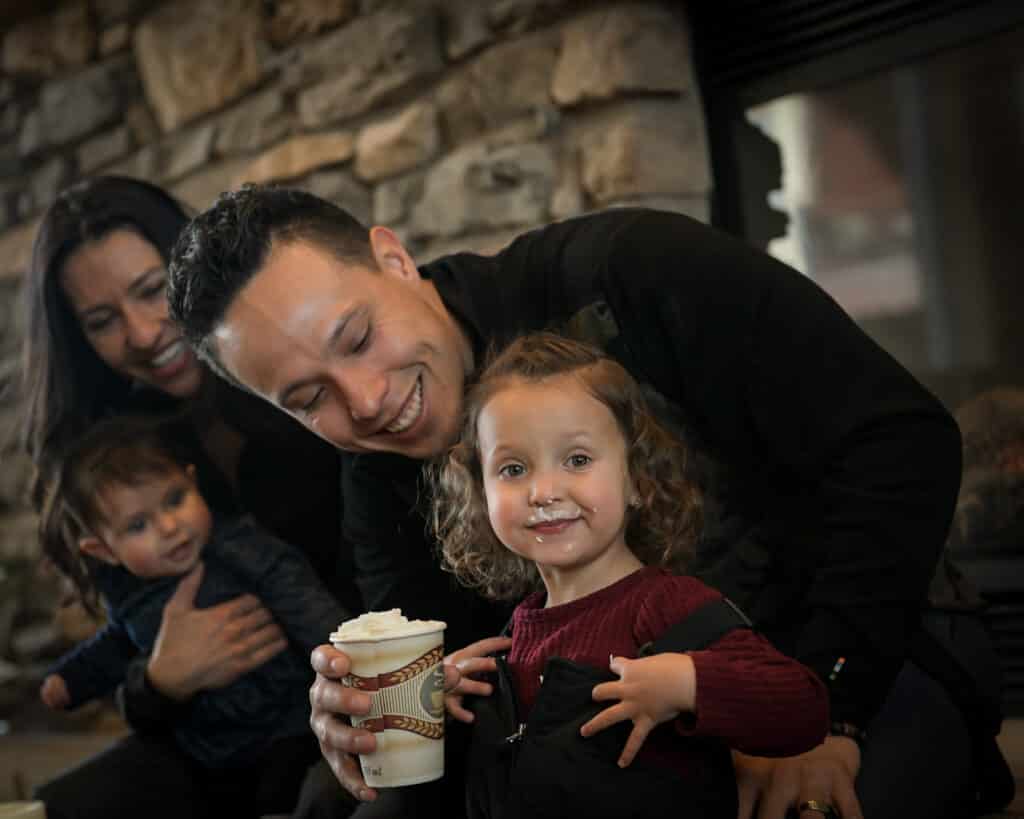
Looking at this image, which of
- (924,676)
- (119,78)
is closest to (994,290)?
(924,676)

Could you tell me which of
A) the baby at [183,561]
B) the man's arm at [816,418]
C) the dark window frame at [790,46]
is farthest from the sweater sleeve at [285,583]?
the dark window frame at [790,46]

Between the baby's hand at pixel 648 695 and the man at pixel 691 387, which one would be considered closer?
the baby's hand at pixel 648 695

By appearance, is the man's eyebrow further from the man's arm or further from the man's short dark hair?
the man's arm

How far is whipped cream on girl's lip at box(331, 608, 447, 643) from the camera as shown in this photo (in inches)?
44.1

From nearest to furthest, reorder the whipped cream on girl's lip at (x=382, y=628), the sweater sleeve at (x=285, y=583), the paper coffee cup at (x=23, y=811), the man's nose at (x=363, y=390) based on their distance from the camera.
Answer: the whipped cream on girl's lip at (x=382, y=628) → the man's nose at (x=363, y=390) → the paper coffee cup at (x=23, y=811) → the sweater sleeve at (x=285, y=583)

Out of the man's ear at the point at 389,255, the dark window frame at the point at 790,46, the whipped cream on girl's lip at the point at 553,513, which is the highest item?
the dark window frame at the point at 790,46

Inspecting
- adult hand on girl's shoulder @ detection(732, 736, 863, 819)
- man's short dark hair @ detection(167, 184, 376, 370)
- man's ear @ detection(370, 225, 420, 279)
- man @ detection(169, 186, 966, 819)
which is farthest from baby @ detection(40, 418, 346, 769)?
adult hand on girl's shoulder @ detection(732, 736, 863, 819)

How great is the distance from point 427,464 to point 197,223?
382 mm

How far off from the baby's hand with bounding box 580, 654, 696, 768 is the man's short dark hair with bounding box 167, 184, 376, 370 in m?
0.59

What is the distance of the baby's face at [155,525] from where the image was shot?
1753mm

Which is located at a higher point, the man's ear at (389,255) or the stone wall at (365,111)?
the stone wall at (365,111)

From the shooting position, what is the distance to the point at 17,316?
9.54 feet

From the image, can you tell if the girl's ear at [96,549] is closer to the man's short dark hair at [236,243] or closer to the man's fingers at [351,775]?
the man's short dark hair at [236,243]

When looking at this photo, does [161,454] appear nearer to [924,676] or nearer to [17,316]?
[924,676]
